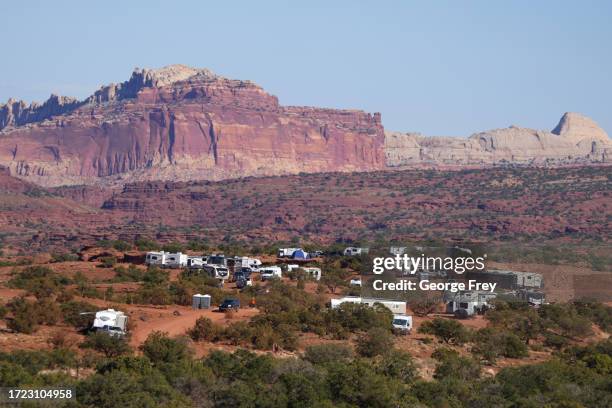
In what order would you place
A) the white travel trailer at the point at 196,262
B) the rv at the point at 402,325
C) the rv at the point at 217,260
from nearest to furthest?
the rv at the point at 402,325
the white travel trailer at the point at 196,262
the rv at the point at 217,260

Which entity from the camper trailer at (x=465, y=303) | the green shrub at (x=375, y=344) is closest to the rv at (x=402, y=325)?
the green shrub at (x=375, y=344)

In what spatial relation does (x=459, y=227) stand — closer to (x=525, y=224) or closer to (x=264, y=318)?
(x=525, y=224)

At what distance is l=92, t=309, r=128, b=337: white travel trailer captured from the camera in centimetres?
4266

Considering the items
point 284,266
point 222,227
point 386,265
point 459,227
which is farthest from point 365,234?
point 386,265

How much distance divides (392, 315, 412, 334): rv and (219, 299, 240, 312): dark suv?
21.3 ft

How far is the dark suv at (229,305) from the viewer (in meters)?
51.2

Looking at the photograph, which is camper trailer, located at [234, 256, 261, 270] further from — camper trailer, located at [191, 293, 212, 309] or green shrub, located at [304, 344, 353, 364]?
green shrub, located at [304, 344, 353, 364]

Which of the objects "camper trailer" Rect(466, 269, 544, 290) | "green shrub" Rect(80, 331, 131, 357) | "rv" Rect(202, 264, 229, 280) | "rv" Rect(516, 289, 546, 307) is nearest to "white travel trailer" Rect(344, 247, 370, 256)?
"rv" Rect(202, 264, 229, 280)

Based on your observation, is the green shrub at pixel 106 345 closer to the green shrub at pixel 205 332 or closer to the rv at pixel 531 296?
the green shrub at pixel 205 332

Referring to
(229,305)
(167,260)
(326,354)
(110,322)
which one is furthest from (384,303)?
(167,260)

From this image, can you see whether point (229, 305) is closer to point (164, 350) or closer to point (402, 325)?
point (402, 325)

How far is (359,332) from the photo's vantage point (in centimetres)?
4662

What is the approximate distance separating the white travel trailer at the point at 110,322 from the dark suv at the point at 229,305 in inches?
309

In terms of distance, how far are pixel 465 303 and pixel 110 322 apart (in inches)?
706
